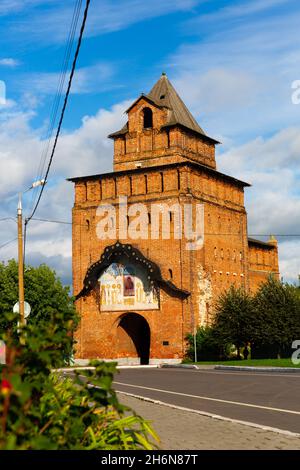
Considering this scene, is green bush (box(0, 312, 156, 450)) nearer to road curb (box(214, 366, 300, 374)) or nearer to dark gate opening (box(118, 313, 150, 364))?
road curb (box(214, 366, 300, 374))

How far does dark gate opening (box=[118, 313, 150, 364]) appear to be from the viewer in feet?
170

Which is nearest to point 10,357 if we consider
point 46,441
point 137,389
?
point 46,441

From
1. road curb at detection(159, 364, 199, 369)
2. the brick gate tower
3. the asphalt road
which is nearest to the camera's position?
the asphalt road

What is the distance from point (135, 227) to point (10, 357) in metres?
45.5

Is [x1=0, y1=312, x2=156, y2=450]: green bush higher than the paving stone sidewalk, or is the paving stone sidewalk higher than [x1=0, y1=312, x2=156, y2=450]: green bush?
[x1=0, y1=312, x2=156, y2=450]: green bush

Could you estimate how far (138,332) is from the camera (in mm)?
53062

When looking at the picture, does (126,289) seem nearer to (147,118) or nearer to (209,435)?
(147,118)

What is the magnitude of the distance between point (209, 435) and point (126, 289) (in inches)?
1587

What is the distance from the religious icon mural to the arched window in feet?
35.0

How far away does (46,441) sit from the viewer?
205 inches

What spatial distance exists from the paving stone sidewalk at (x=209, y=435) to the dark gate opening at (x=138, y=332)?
126 feet

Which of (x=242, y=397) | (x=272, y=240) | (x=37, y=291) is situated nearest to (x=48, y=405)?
(x=242, y=397)

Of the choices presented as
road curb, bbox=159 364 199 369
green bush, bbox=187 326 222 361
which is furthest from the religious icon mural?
road curb, bbox=159 364 199 369
